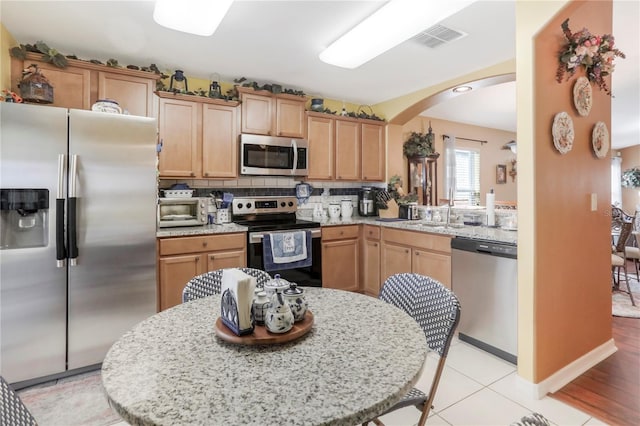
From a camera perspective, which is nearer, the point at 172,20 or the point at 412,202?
the point at 172,20

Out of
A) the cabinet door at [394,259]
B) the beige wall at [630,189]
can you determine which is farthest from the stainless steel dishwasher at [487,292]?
the beige wall at [630,189]

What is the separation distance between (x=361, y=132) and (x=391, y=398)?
3.87 meters

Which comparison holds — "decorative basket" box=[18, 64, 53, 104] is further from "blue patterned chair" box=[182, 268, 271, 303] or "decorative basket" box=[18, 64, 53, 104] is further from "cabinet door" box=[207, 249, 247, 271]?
"blue patterned chair" box=[182, 268, 271, 303]

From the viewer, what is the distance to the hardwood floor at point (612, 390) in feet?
6.36

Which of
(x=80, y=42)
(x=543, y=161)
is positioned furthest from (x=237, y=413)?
(x=80, y=42)

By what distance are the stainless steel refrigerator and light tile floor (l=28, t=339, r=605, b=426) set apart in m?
0.84

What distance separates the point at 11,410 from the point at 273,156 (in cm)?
311

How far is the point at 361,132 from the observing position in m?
4.34

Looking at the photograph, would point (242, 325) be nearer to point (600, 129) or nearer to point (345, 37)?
point (345, 37)

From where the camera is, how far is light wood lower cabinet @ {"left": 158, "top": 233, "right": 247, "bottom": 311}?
9.25 ft

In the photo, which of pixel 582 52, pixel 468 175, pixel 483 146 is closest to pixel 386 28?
pixel 582 52

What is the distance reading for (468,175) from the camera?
21.1 feet

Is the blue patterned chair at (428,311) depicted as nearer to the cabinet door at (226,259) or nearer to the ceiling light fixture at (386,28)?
the ceiling light fixture at (386,28)

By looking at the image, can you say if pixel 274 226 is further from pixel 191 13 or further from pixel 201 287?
pixel 191 13
